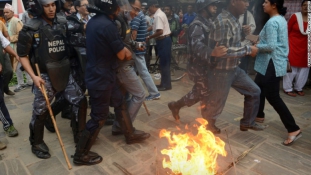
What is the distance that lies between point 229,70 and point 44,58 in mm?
2812

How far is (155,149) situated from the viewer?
9.71 feet

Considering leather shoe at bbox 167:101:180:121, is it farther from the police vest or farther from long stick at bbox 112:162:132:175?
the police vest

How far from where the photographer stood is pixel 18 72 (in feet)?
24.4

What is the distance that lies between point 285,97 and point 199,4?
158 inches

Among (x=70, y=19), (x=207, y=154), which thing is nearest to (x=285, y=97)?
(x=207, y=154)

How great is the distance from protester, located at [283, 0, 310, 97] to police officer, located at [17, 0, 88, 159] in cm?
561

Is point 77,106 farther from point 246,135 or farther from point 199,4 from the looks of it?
point 246,135

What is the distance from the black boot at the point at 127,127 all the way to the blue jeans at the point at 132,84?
277 mm

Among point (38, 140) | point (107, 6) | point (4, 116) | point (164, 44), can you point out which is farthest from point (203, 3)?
point (4, 116)

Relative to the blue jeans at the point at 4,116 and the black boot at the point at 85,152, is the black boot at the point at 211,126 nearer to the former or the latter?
the black boot at the point at 85,152

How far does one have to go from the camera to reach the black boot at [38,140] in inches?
142

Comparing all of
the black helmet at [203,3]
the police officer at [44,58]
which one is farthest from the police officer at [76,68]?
the black helmet at [203,3]

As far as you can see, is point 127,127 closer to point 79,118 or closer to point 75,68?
point 79,118

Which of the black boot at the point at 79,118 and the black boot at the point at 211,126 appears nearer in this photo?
the black boot at the point at 79,118
